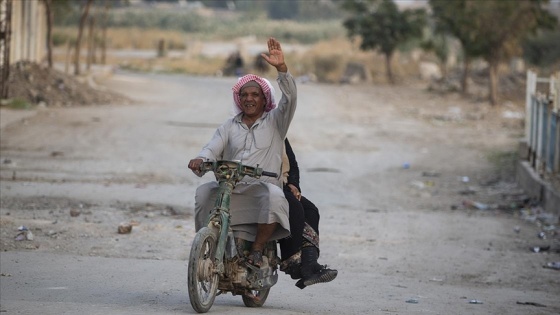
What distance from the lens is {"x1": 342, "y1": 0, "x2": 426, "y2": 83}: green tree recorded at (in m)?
49.8

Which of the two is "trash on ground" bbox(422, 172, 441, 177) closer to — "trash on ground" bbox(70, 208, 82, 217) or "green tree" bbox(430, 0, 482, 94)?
"trash on ground" bbox(70, 208, 82, 217)

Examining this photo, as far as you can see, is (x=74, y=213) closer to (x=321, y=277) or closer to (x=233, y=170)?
(x=321, y=277)

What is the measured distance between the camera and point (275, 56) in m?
6.58

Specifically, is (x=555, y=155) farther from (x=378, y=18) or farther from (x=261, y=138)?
(x=378, y=18)

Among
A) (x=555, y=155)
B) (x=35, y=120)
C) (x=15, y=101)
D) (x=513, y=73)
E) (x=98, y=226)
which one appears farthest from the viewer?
(x=513, y=73)

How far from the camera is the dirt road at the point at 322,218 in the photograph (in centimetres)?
807

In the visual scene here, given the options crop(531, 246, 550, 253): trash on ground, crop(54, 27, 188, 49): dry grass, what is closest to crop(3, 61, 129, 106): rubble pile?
crop(531, 246, 550, 253): trash on ground

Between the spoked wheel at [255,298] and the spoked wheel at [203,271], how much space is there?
1.67 feet

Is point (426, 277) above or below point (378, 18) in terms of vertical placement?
below

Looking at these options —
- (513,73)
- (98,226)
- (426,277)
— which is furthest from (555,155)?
(513,73)

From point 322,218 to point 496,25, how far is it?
23380 millimetres

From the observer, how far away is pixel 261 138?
6852 millimetres

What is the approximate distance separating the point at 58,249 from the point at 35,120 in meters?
12.4

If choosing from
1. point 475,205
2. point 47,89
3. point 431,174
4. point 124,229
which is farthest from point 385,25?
A: point 124,229
